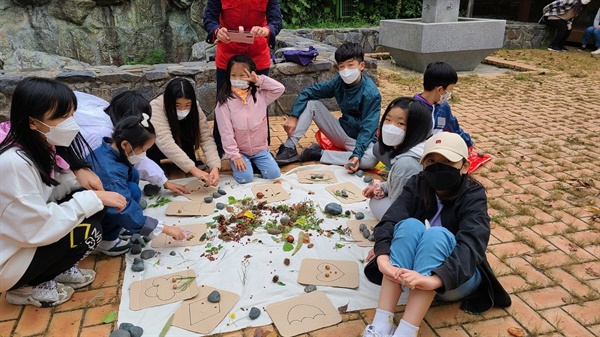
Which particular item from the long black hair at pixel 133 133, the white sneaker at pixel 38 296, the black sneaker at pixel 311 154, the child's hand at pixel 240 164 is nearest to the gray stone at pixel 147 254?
the white sneaker at pixel 38 296

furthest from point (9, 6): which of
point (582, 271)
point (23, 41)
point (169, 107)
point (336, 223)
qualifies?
point (582, 271)

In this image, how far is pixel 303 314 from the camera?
2211 mm

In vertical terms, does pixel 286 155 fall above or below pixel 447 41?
below

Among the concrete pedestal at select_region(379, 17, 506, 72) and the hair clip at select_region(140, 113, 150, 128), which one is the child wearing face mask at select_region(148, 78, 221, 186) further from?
the concrete pedestal at select_region(379, 17, 506, 72)

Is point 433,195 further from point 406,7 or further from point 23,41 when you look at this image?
point 406,7

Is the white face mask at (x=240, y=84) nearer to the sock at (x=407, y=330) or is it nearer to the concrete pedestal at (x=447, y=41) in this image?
the sock at (x=407, y=330)

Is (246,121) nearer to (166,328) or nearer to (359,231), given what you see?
(359,231)

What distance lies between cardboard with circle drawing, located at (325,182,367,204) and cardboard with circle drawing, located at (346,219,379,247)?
0.32 meters

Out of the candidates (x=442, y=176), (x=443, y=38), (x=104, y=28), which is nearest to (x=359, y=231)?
(x=442, y=176)

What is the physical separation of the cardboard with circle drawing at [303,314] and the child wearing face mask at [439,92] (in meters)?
1.85

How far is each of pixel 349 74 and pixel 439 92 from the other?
766 millimetres

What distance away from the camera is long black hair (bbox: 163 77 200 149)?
3.44 m

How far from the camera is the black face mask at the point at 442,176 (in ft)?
6.77

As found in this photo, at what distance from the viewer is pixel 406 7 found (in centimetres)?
1162
